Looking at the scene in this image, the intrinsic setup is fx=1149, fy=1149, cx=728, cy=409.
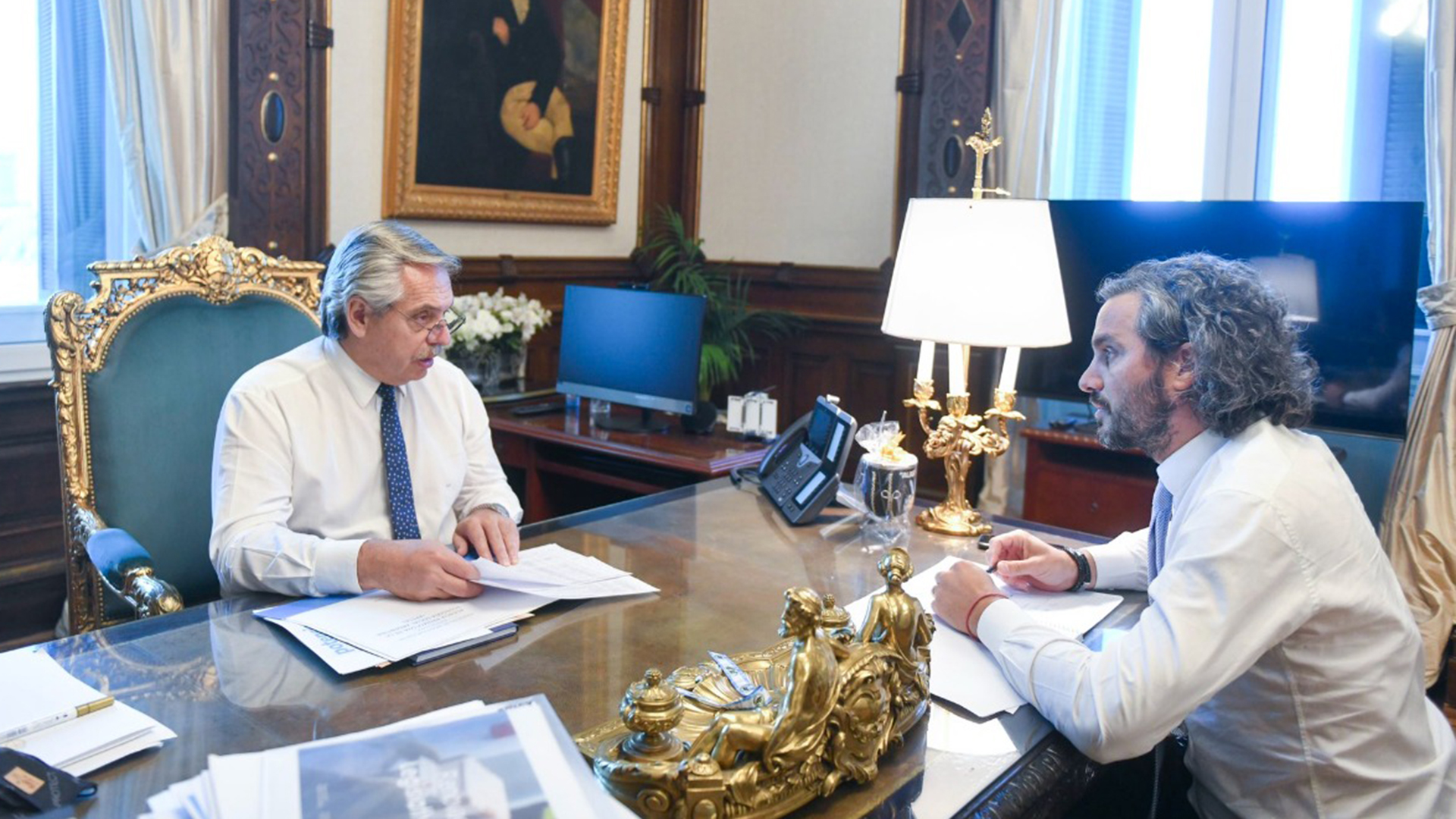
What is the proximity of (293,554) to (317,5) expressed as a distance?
8.69 ft

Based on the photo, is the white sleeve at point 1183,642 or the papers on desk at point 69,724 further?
the white sleeve at point 1183,642

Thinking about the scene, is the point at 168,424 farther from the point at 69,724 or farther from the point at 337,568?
the point at 69,724

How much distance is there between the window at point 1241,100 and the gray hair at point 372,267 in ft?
9.11

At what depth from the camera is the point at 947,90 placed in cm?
423

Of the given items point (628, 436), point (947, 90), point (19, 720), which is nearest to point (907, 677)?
point (19, 720)

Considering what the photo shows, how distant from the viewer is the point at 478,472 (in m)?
2.34

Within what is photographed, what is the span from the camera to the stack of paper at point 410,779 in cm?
88

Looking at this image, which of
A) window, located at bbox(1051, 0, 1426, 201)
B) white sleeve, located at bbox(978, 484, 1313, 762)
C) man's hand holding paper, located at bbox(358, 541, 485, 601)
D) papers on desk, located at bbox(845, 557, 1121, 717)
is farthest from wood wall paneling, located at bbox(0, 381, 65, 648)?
window, located at bbox(1051, 0, 1426, 201)

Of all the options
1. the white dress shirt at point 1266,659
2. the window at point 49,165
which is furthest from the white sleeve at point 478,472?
the window at point 49,165

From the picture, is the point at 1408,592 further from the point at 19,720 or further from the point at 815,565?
the point at 19,720

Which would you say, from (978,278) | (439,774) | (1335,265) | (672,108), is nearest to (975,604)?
(978,278)

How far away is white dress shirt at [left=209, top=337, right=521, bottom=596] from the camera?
5.92 ft

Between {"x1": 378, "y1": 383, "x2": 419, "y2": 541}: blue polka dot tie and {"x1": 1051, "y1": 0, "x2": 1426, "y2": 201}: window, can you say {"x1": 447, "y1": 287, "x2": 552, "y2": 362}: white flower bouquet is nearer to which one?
{"x1": 378, "y1": 383, "x2": 419, "y2": 541}: blue polka dot tie

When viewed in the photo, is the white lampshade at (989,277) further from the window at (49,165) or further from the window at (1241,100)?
the window at (49,165)
